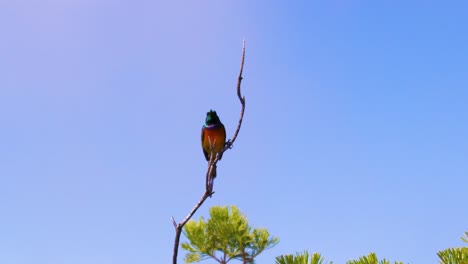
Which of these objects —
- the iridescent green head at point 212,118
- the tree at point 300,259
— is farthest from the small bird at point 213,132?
the tree at point 300,259

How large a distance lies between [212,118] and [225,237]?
14.9 feet

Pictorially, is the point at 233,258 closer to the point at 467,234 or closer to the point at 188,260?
the point at 188,260

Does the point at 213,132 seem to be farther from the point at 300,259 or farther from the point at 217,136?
the point at 300,259

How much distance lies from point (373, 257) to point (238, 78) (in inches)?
66.2

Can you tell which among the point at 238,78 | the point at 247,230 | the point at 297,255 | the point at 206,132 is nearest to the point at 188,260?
the point at 247,230

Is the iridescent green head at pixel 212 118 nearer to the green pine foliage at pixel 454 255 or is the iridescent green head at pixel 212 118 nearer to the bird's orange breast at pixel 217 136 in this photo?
the bird's orange breast at pixel 217 136

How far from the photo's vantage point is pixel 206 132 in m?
6.52

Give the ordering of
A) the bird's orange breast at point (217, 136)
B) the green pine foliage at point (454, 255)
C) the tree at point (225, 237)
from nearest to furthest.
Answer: the green pine foliage at point (454, 255) < the bird's orange breast at point (217, 136) < the tree at point (225, 237)

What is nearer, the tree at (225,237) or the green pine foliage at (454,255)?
the green pine foliage at (454,255)

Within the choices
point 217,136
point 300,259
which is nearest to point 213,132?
point 217,136

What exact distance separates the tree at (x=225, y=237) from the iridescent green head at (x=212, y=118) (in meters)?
4.08

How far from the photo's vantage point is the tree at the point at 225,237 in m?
10.5

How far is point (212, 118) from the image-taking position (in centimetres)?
663

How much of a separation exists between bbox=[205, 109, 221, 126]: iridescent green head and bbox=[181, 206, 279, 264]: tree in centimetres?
408
